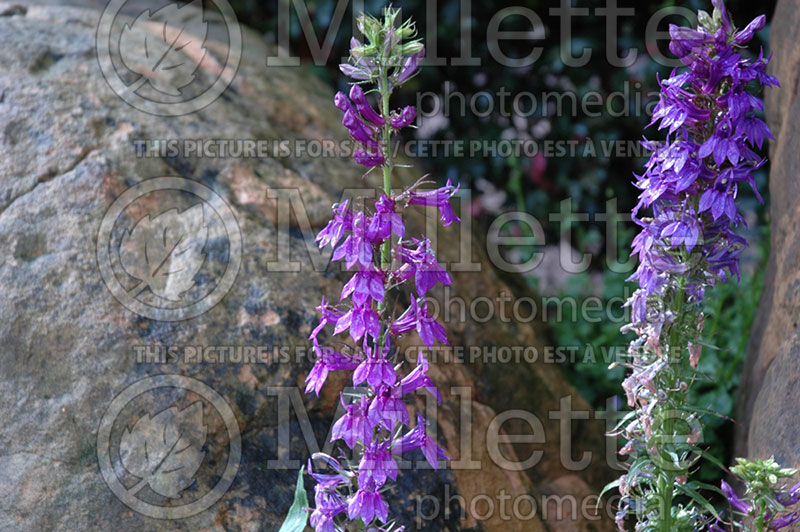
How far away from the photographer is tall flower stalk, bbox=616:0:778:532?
7.59 feet

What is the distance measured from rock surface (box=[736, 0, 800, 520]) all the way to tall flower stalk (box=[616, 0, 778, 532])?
45 centimetres

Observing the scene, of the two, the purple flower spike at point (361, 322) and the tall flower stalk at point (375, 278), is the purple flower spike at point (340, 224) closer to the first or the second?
the tall flower stalk at point (375, 278)

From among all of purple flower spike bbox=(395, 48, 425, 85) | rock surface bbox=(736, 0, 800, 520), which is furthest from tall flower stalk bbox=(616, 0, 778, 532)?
purple flower spike bbox=(395, 48, 425, 85)

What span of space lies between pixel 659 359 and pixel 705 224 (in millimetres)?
418

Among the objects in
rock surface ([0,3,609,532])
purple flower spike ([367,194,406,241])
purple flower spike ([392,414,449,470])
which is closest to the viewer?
purple flower spike ([367,194,406,241])

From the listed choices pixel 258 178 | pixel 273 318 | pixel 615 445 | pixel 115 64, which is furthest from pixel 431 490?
pixel 115 64

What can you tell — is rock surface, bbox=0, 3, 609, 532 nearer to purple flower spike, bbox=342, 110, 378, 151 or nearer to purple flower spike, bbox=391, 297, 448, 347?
purple flower spike, bbox=391, 297, 448, 347

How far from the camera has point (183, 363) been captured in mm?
2904

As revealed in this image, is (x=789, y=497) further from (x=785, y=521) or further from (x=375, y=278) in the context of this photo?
(x=375, y=278)

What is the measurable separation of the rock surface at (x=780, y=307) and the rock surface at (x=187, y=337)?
2.43 ft

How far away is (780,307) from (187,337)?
2.14 m

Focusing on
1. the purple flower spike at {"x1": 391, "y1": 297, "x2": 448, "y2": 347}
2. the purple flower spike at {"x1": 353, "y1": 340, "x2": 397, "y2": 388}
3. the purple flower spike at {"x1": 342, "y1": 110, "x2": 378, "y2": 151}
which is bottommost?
the purple flower spike at {"x1": 353, "y1": 340, "x2": 397, "y2": 388}

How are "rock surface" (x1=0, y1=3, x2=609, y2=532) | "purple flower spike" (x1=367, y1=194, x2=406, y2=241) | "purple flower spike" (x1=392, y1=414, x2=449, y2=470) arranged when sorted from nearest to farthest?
"purple flower spike" (x1=367, y1=194, x2=406, y2=241) → "purple flower spike" (x1=392, y1=414, x2=449, y2=470) → "rock surface" (x1=0, y1=3, x2=609, y2=532)

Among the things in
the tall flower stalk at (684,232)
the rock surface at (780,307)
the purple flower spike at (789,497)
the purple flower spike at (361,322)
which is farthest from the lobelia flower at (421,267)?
the rock surface at (780,307)
